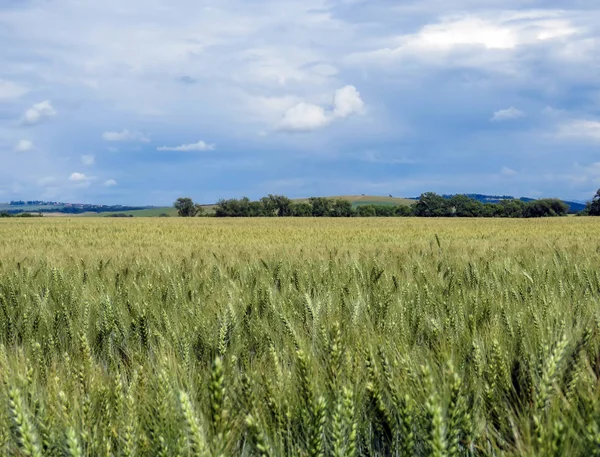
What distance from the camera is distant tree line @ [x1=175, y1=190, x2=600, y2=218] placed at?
225 ft

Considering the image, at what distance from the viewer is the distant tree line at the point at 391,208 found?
225ft

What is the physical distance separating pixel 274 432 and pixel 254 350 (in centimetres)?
112

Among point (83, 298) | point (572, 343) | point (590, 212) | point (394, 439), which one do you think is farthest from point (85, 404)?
point (590, 212)

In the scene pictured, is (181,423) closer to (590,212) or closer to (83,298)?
(83,298)

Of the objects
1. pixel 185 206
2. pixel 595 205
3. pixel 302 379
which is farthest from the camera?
pixel 185 206

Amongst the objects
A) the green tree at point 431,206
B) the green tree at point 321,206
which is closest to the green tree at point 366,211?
the green tree at point 321,206

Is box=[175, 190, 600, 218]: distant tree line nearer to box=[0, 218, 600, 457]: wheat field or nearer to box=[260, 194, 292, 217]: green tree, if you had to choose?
box=[260, 194, 292, 217]: green tree

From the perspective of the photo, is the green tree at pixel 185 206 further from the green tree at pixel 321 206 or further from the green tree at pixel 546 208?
the green tree at pixel 546 208

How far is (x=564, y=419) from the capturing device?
1.16 metres

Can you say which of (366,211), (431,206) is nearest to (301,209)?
(366,211)

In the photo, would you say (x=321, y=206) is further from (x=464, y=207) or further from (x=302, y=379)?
(x=302, y=379)

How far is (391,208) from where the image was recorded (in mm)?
71000

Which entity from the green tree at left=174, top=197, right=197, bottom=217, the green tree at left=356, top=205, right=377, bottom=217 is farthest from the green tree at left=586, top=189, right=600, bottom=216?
the green tree at left=174, top=197, right=197, bottom=217

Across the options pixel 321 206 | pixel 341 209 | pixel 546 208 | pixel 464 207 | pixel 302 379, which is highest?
pixel 321 206
